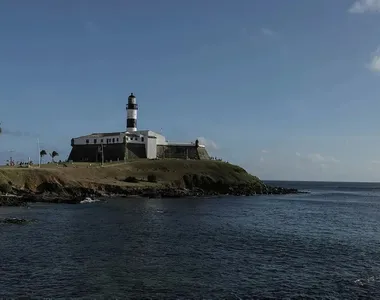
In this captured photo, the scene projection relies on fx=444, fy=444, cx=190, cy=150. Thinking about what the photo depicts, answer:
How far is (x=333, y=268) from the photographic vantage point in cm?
3105

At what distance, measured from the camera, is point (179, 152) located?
136 meters

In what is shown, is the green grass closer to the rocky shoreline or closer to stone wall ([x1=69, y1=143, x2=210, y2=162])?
the rocky shoreline

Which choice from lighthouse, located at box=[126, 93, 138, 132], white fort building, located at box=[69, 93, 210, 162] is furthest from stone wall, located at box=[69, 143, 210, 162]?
lighthouse, located at box=[126, 93, 138, 132]

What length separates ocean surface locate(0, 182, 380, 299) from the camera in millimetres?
24828

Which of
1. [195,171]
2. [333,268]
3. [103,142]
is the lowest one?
[333,268]

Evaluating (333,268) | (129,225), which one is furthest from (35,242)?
(333,268)

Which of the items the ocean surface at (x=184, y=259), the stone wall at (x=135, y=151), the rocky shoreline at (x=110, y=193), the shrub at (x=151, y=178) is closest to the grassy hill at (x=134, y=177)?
the shrub at (x=151, y=178)

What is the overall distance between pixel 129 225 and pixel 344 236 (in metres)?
23.4

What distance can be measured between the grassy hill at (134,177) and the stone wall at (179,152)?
31.9ft

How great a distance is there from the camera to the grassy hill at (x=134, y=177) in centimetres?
8512

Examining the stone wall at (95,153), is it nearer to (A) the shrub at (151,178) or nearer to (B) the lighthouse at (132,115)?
(B) the lighthouse at (132,115)

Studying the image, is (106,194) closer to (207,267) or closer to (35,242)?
(35,242)

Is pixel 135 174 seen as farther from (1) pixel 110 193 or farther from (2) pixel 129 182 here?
(1) pixel 110 193

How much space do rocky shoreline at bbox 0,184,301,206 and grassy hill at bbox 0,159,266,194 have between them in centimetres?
24
